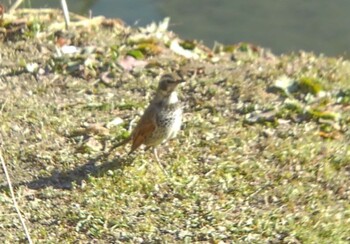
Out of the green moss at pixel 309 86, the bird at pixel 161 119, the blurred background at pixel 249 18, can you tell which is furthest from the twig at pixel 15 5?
the bird at pixel 161 119

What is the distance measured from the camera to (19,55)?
8141 millimetres

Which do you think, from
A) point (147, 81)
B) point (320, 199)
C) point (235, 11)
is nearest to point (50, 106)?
point (147, 81)

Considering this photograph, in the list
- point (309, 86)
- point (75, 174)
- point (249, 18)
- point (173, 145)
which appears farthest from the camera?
point (249, 18)

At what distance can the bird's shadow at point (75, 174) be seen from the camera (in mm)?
6363

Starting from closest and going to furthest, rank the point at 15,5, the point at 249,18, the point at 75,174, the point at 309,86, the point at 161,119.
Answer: the point at 161,119 → the point at 75,174 → the point at 309,86 → the point at 15,5 → the point at 249,18

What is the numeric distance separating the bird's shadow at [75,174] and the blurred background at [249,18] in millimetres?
3264

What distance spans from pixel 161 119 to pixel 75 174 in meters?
0.67

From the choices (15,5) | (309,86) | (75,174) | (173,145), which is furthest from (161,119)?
Answer: (15,5)

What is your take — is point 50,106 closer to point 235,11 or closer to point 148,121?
point 148,121

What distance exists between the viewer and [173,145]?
679 cm

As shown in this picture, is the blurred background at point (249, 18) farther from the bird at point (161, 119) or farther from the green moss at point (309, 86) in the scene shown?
the bird at point (161, 119)

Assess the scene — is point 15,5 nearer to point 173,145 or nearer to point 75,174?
point 173,145

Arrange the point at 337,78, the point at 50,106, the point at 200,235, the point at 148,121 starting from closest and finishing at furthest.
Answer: the point at 200,235 → the point at 148,121 → the point at 50,106 → the point at 337,78

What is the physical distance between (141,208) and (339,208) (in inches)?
46.7
